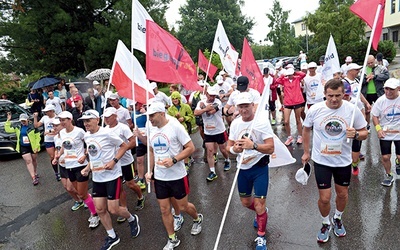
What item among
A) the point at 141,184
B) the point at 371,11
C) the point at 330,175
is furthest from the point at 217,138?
the point at 371,11

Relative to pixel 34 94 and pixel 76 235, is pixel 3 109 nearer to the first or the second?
pixel 34 94

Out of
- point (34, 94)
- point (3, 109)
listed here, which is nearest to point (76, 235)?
point (3, 109)

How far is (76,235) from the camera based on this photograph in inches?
184

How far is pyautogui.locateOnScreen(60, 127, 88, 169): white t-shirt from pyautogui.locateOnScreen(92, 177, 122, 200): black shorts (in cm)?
80

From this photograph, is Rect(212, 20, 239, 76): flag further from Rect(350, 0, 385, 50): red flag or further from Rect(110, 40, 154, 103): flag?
Rect(350, 0, 385, 50): red flag

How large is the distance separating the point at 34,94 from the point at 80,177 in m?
8.64

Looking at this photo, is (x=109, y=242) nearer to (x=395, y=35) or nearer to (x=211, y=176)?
(x=211, y=176)

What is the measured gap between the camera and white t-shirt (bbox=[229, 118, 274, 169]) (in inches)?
141

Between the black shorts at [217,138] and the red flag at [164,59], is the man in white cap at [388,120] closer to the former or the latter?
the black shorts at [217,138]

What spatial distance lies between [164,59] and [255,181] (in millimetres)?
2310

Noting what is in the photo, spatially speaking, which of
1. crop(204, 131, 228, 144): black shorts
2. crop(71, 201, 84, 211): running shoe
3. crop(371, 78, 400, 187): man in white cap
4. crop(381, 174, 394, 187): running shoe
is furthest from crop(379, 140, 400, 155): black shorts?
crop(71, 201, 84, 211): running shoe

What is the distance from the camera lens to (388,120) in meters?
4.86

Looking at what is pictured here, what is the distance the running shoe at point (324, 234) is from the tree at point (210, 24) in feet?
129

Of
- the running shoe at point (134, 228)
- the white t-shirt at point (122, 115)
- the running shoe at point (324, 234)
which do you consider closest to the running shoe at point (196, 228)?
the running shoe at point (134, 228)
